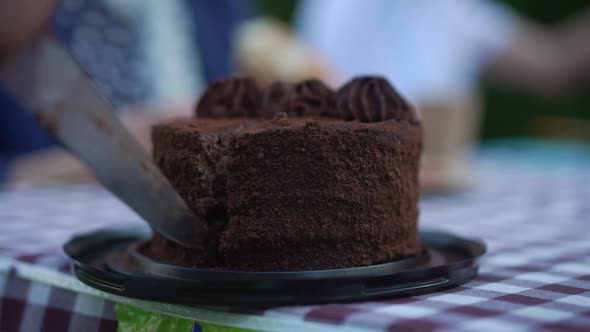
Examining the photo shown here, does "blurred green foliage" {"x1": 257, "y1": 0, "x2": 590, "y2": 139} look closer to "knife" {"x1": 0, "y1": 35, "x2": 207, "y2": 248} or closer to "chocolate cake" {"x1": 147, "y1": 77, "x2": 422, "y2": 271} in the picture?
"chocolate cake" {"x1": 147, "y1": 77, "x2": 422, "y2": 271}

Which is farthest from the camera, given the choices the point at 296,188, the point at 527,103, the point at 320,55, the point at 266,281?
the point at 527,103

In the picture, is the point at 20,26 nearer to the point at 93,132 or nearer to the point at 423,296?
the point at 93,132

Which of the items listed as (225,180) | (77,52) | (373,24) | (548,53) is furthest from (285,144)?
(548,53)

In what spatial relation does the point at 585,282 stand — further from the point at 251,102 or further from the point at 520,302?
the point at 251,102

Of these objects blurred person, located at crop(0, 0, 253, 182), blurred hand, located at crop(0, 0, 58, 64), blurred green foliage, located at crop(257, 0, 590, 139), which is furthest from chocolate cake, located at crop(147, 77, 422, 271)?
blurred green foliage, located at crop(257, 0, 590, 139)

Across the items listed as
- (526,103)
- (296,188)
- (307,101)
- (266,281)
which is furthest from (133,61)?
(526,103)

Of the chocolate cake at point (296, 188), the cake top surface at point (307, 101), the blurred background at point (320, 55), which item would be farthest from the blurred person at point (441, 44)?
the chocolate cake at point (296, 188)
